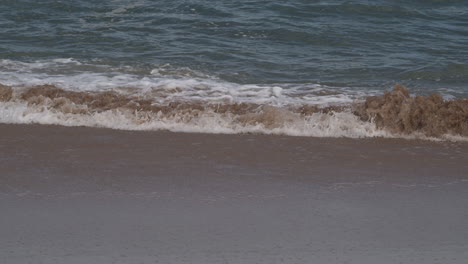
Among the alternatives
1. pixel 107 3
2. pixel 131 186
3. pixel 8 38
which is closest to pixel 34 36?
pixel 8 38

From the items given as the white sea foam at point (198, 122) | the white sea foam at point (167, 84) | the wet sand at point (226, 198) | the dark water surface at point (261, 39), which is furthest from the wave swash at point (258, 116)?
the dark water surface at point (261, 39)

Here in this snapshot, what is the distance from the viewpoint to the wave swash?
18.7ft

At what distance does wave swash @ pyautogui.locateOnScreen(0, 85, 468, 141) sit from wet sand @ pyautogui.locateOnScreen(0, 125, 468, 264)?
208 mm

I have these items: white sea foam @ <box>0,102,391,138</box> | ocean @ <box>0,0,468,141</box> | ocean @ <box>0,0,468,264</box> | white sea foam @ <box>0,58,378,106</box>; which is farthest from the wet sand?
white sea foam @ <box>0,58,378,106</box>

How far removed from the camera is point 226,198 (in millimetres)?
4035

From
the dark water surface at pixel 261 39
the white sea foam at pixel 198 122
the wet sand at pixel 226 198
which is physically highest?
the wet sand at pixel 226 198

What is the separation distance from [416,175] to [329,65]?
13.5 ft

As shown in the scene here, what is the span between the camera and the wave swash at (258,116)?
18.7 feet

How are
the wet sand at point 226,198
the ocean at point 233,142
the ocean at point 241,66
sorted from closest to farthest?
the wet sand at point 226,198, the ocean at point 233,142, the ocean at point 241,66

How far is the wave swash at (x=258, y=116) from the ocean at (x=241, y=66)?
12 millimetres

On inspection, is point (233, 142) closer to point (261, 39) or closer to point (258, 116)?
point (258, 116)

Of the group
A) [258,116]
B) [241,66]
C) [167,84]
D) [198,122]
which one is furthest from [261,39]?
[198,122]

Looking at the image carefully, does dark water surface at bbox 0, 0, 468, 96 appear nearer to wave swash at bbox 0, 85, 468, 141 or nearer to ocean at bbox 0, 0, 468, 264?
ocean at bbox 0, 0, 468, 264

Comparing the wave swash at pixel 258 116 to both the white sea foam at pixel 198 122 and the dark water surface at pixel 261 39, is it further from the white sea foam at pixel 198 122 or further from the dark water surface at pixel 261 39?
the dark water surface at pixel 261 39
